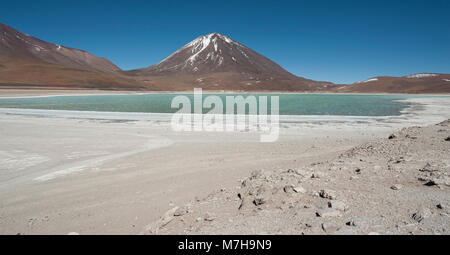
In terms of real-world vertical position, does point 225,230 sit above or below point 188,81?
below

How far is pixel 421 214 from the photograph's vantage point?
3.05 metres

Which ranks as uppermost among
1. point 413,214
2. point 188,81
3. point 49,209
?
point 188,81

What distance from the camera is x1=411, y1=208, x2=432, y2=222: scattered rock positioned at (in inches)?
118

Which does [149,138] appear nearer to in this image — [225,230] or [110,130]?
[110,130]

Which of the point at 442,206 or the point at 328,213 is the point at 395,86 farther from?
the point at 328,213

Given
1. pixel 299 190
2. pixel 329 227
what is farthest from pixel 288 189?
pixel 329 227

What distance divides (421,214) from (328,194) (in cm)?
104

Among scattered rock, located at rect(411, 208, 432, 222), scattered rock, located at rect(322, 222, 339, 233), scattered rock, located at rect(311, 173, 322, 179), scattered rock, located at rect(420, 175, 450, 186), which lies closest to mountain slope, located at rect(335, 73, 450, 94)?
scattered rock, located at rect(420, 175, 450, 186)

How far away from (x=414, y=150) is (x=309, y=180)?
3053 mm

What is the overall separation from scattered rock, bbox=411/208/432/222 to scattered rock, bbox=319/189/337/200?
0.90m

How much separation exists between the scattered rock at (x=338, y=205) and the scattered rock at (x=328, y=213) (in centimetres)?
8

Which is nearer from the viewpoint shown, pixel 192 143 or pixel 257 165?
pixel 257 165

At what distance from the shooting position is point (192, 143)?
10.5m
